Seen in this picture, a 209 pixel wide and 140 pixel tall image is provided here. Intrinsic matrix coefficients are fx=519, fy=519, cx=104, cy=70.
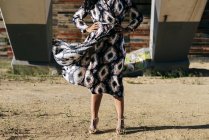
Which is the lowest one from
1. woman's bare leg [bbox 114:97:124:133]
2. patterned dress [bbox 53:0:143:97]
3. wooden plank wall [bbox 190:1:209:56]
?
wooden plank wall [bbox 190:1:209:56]

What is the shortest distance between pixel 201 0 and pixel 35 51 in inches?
125

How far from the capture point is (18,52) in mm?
9625

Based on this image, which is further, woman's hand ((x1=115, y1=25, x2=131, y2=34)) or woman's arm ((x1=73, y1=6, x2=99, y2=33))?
woman's arm ((x1=73, y1=6, x2=99, y2=33))

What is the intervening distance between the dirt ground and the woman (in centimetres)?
44

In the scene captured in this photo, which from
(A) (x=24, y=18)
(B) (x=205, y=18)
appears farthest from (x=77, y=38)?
(B) (x=205, y=18)

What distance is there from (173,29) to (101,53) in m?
4.58

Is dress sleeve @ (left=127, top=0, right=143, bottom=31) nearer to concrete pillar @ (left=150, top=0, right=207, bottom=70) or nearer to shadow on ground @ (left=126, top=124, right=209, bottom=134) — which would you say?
shadow on ground @ (left=126, top=124, right=209, bottom=134)

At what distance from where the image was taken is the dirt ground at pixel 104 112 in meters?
4.92

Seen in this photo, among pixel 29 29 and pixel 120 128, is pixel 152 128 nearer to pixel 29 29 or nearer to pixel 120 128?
pixel 120 128

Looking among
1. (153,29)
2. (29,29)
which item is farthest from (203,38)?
(29,29)

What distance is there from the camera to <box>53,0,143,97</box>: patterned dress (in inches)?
183

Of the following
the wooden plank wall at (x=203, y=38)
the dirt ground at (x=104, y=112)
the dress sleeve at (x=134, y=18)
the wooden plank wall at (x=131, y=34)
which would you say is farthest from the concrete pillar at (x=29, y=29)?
the dress sleeve at (x=134, y=18)

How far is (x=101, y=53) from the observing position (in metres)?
4.71

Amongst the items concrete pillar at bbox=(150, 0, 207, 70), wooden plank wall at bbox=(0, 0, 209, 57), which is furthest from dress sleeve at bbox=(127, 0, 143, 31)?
wooden plank wall at bbox=(0, 0, 209, 57)
